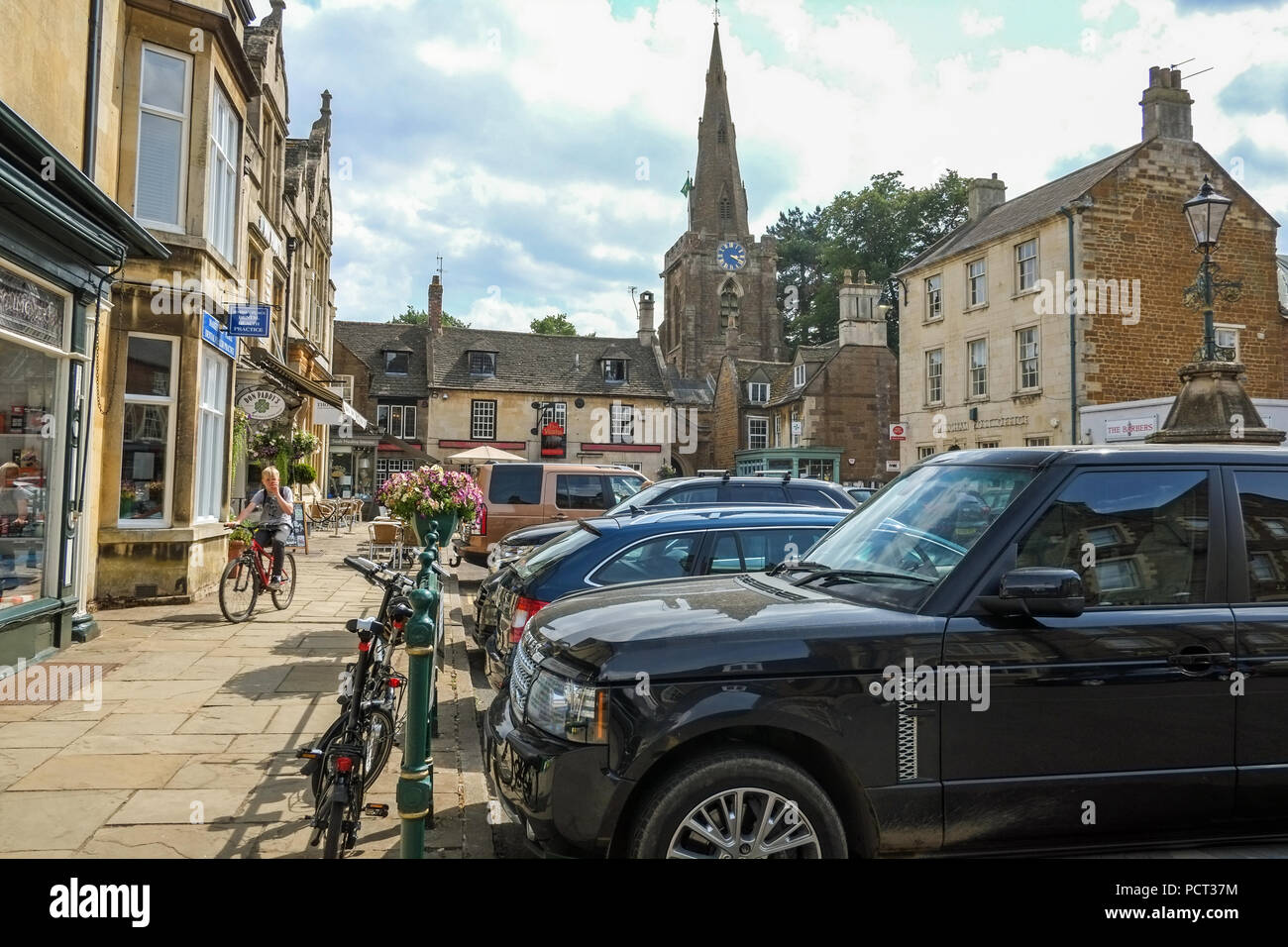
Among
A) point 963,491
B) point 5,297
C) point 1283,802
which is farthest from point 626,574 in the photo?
point 5,297

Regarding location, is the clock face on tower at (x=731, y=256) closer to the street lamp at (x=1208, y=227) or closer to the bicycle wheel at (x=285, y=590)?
the street lamp at (x=1208, y=227)

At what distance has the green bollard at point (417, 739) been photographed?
342 centimetres

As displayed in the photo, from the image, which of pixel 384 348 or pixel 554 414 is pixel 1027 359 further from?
pixel 384 348

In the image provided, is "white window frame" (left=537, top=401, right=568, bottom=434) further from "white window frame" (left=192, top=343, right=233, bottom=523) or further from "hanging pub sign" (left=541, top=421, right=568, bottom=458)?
"white window frame" (left=192, top=343, right=233, bottom=523)

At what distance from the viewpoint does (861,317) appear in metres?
42.8

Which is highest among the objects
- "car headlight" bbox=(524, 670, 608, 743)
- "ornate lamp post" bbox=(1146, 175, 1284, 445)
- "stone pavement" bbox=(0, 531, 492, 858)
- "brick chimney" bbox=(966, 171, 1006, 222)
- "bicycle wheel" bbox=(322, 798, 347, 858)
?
"brick chimney" bbox=(966, 171, 1006, 222)

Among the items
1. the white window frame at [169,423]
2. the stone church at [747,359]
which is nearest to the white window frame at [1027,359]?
the stone church at [747,359]

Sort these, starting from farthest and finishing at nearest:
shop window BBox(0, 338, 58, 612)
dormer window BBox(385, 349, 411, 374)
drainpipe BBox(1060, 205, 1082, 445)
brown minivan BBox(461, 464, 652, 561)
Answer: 1. dormer window BBox(385, 349, 411, 374)
2. drainpipe BBox(1060, 205, 1082, 445)
3. brown minivan BBox(461, 464, 652, 561)
4. shop window BBox(0, 338, 58, 612)

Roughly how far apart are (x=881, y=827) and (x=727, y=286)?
2514 inches

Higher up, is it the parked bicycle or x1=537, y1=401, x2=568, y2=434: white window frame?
x1=537, y1=401, x2=568, y2=434: white window frame

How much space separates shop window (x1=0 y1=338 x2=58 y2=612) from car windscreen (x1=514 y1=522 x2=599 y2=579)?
14.3 ft

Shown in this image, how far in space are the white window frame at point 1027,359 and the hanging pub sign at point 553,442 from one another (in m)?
23.7

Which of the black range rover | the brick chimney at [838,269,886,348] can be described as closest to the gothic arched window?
the brick chimney at [838,269,886,348]

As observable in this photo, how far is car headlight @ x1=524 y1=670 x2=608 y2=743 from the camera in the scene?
3.21 m
